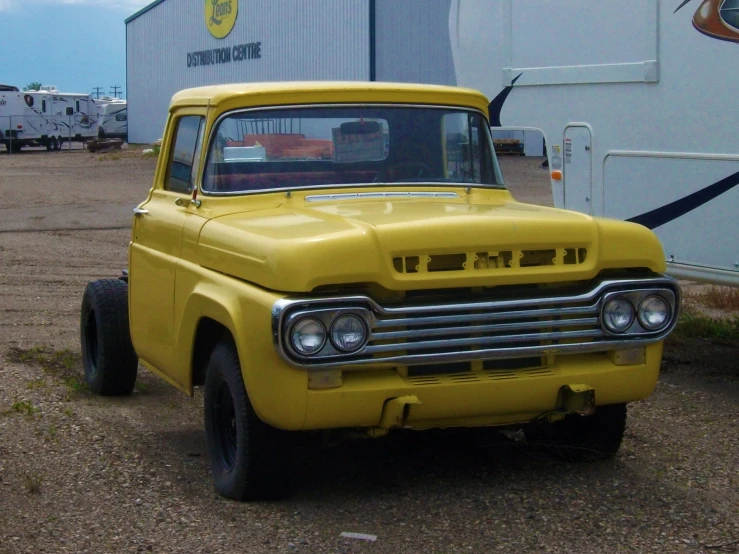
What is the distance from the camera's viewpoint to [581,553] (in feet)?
14.0

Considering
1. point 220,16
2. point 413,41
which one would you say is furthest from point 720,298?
point 220,16

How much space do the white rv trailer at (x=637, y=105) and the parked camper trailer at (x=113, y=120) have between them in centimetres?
4422

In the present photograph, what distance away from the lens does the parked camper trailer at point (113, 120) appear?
5075 centimetres

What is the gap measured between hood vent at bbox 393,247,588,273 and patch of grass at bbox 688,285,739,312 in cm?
568

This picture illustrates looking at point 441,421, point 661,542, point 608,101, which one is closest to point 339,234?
point 441,421

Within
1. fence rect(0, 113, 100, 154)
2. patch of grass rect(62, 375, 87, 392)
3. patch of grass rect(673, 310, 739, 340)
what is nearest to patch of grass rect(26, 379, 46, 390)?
patch of grass rect(62, 375, 87, 392)

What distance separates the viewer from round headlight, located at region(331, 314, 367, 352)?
4.34 m

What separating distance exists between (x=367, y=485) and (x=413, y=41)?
26.1 meters

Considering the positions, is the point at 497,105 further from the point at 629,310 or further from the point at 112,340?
the point at 629,310

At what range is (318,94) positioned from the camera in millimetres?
5684

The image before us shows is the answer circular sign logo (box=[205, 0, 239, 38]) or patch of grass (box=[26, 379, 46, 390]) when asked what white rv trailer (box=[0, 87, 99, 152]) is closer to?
circular sign logo (box=[205, 0, 239, 38])

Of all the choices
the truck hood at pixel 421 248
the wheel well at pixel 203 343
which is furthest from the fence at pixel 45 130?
the truck hood at pixel 421 248

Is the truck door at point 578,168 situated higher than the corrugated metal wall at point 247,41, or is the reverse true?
the corrugated metal wall at point 247,41

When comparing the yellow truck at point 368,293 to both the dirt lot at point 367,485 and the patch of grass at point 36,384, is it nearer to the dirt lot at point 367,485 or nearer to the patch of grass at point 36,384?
the dirt lot at point 367,485
